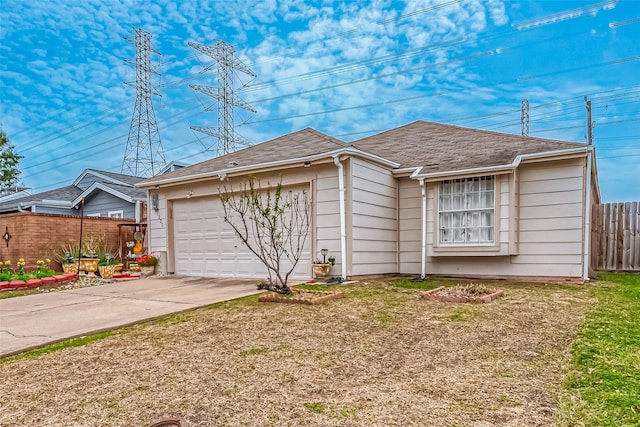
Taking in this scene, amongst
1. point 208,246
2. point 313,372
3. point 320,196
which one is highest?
point 320,196

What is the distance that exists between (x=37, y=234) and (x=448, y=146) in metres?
11.5

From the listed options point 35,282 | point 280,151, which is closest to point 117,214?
point 35,282

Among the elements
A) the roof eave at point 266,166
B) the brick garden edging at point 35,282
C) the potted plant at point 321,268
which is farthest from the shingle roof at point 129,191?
the potted plant at point 321,268

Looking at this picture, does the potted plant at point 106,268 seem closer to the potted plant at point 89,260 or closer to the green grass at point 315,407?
the potted plant at point 89,260

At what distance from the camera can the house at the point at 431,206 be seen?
7.91 meters

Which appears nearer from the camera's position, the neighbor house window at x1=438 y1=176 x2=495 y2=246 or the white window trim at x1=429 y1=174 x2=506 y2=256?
the white window trim at x1=429 y1=174 x2=506 y2=256

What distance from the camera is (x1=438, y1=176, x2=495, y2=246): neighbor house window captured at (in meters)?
8.16

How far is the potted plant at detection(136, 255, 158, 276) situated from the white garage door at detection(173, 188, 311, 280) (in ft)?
1.87

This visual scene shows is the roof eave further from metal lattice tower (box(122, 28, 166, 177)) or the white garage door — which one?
metal lattice tower (box(122, 28, 166, 177))

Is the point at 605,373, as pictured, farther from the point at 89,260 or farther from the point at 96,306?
the point at 89,260

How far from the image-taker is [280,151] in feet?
32.6

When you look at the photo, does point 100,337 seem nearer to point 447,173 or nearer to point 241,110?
point 447,173

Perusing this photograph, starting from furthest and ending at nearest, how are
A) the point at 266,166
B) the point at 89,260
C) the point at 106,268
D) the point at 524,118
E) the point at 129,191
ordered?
the point at 524,118
the point at 129,191
the point at 89,260
the point at 106,268
the point at 266,166

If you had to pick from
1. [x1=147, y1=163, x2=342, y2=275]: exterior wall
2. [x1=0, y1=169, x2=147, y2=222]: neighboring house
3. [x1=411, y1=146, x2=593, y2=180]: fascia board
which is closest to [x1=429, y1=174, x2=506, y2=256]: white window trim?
[x1=411, y1=146, x2=593, y2=180]: fascia board
